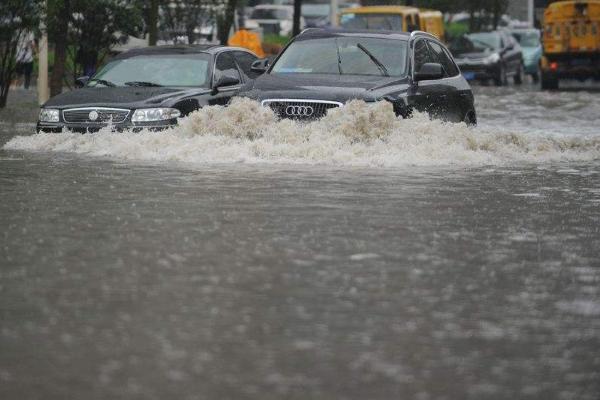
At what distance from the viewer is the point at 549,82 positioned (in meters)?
45.2

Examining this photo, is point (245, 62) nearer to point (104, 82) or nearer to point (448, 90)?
point (104, 82)

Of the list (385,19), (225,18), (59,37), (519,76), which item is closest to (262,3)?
(519,76)

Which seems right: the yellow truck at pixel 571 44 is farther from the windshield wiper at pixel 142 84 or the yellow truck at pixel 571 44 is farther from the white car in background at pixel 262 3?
the windshield wiper at pixel 142 84

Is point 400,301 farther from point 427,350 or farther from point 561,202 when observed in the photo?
point 561,202

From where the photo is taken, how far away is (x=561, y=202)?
547 inches

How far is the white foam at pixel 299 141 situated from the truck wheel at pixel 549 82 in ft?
85.6

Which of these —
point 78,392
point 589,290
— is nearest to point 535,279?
point 589,290

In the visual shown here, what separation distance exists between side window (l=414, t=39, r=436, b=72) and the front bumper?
2.83 m

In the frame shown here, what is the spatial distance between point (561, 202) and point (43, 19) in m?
16.4

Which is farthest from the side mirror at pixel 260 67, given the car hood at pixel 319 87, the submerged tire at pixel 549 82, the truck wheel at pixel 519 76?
the truck wheel at pixel 519 76

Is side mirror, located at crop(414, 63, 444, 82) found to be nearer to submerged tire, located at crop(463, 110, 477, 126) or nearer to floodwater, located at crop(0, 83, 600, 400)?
floodwater, located at crop(0, 83, 600, 400)

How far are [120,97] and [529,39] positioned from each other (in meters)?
42.8

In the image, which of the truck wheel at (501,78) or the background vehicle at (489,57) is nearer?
the background vehicle at (489,57)

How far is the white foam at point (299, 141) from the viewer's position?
17.6 metres
